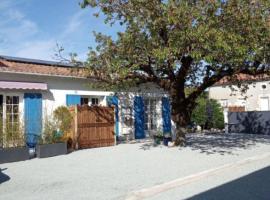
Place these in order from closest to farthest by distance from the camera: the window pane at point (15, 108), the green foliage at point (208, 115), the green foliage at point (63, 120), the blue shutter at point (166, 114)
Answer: the green foliage at point (63, 120) → the window pane at point (15, 108) → the blue shutter at point (166, 114) → the green foliage at point (208, 115)

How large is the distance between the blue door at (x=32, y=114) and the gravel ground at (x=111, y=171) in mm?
1897

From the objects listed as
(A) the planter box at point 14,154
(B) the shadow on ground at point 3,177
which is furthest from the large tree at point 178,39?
(B) the shadow on ground at point 3,177

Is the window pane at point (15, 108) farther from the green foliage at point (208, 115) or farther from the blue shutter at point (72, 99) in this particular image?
the green foliage at point (208, 115)

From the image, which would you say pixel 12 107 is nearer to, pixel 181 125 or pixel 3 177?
pixel 3 177

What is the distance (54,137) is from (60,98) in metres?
3.21

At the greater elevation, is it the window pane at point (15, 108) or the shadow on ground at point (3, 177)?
the window pane at point (15, 108)

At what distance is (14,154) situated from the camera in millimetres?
11672

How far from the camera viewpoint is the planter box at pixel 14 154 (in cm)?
1143

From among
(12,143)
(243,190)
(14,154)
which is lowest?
(243,190)

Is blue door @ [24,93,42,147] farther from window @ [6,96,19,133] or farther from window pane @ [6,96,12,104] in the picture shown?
window pane @ [6,96,12,104]

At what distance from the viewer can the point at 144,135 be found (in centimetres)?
1938

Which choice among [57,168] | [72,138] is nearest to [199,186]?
[57,168]

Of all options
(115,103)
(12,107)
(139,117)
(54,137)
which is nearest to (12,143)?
(54,137)

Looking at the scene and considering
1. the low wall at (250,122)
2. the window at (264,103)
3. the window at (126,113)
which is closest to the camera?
the window at (126,113)
